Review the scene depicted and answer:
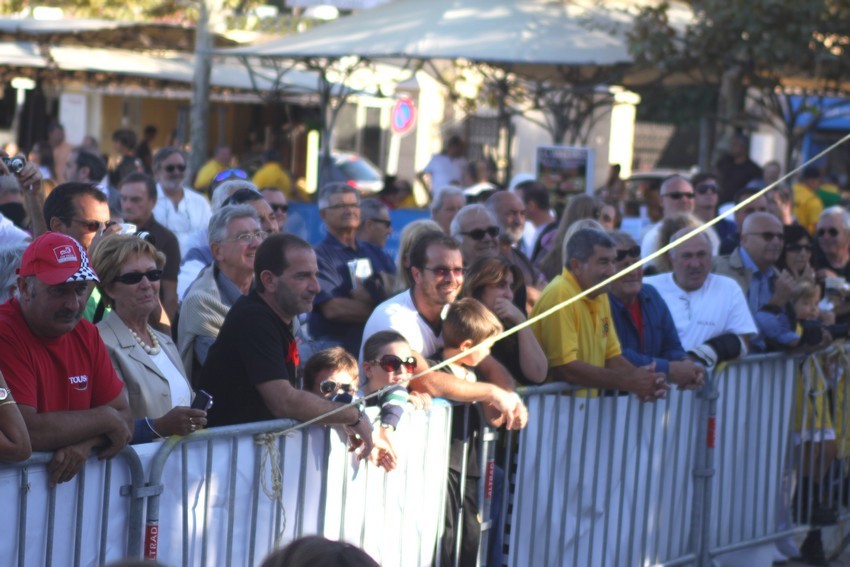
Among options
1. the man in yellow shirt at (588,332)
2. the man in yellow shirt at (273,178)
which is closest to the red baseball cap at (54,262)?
the man in yellow shirt at (588,332)

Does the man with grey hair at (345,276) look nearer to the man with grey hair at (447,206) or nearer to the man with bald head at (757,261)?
the man with grey hair at (447,206)

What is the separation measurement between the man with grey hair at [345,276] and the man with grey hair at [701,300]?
1.69m

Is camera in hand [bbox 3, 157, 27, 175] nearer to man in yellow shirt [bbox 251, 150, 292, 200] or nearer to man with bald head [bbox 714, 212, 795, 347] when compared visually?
man with bald head [bbox 714, 212, 795, 347]

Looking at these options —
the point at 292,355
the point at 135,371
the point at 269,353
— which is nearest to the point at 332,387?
the point at 292,355

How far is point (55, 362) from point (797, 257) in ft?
19.4

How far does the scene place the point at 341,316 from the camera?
7.30 metres

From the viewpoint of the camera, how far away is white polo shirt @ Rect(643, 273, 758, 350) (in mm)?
7676

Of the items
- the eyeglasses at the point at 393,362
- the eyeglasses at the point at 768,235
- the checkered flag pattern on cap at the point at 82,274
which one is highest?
the checkered flag pattern on cap at the point at 82,274

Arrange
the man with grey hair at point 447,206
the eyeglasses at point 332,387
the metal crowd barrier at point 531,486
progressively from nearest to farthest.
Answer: the metal crowd barrier at point 531,486 < the eyeglasses at point 332,387 < the man with grey hair at point 447,206

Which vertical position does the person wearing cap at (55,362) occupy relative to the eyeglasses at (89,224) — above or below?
below

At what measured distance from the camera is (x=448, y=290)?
237 inches

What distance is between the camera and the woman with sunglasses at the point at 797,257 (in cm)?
886

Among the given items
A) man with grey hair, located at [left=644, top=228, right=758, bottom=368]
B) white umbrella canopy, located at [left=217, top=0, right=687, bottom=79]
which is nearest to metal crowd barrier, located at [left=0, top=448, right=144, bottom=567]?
man with grey hair, located at [left=644, top=228, right=758, bottom=368]

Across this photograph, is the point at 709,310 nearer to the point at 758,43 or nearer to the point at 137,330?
the point at 137,330
